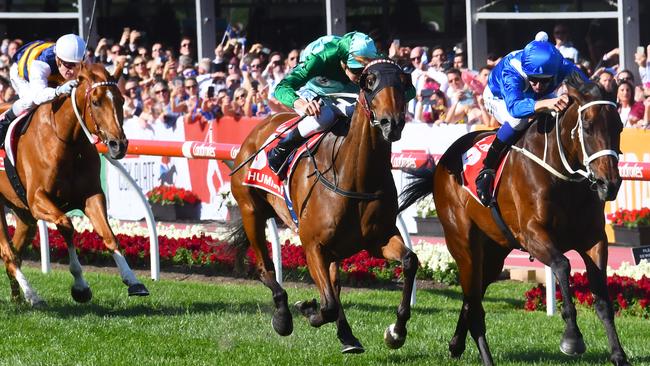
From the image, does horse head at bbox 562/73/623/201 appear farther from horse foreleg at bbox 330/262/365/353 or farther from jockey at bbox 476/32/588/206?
horse foreleg at bbox 330/262/365/353

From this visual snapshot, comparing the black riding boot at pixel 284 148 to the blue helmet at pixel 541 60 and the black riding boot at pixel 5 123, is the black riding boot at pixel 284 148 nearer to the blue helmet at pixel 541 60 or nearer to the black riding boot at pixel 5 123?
the blue helmet at pixel 541 60

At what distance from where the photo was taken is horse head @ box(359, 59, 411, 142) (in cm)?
668

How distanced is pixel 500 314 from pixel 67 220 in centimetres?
290

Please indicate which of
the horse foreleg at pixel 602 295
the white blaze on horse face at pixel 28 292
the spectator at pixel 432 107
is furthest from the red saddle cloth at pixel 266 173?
the spectator at pixel 432 107

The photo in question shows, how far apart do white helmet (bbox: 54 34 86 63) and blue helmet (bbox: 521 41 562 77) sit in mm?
3153

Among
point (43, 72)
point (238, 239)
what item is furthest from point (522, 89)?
point (43, 72)

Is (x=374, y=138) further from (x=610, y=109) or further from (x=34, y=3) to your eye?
(x=34, y=3)

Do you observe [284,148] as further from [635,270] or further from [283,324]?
[635,270]

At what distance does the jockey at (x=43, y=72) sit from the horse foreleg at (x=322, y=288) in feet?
7.69

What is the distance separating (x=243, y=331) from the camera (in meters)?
8.29

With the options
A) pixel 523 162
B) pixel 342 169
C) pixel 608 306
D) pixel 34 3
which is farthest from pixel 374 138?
pixel 34 3

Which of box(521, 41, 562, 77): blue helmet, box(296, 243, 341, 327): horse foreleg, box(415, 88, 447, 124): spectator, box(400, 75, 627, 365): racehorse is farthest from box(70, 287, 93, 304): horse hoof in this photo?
box(415, 88, 447, 124): spectator

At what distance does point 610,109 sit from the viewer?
263 inches

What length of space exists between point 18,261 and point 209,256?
89.5 inches
